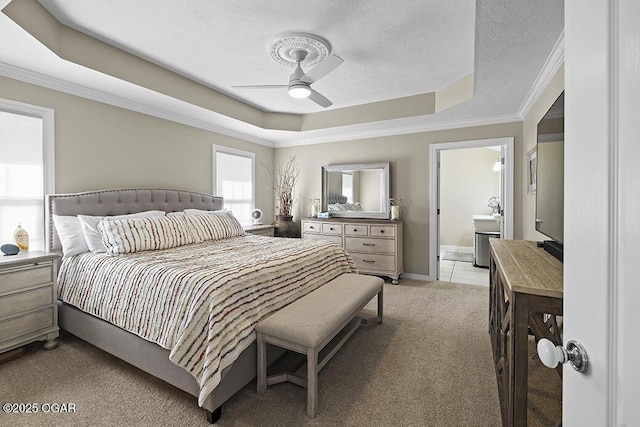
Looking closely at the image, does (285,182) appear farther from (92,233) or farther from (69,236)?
(69,236)

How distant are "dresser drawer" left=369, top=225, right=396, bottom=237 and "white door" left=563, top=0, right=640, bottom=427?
12.3ft

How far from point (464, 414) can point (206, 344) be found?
60.6 inches

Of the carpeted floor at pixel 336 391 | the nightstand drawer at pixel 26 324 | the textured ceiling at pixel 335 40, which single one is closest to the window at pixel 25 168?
the textured ceiling at pixel 335 40

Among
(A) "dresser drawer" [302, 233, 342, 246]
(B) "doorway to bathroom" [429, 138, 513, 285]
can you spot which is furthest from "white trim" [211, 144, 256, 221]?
(B) "doorway to bathroom" [429, 138, 513, 285]

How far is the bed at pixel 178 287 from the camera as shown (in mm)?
1695

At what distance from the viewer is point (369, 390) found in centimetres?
196

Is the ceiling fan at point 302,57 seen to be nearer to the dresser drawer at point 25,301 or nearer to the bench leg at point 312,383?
the bench leg at point 312,383

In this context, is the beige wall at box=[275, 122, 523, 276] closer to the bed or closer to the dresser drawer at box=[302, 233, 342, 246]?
the dresser drawer at box=[302, 233, 342, 246]

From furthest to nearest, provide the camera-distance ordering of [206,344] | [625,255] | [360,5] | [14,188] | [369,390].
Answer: [14,188] → [360,5] → [369,390] → [206,344] → [625,255]

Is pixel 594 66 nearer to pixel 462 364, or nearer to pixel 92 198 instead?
pixel 462 364

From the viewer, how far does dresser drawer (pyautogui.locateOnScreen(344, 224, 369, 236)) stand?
4574 millimetres

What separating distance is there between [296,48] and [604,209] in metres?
2.72

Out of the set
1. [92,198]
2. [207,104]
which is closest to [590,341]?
[92,198]

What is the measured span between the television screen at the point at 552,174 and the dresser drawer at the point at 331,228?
9.37 feet
